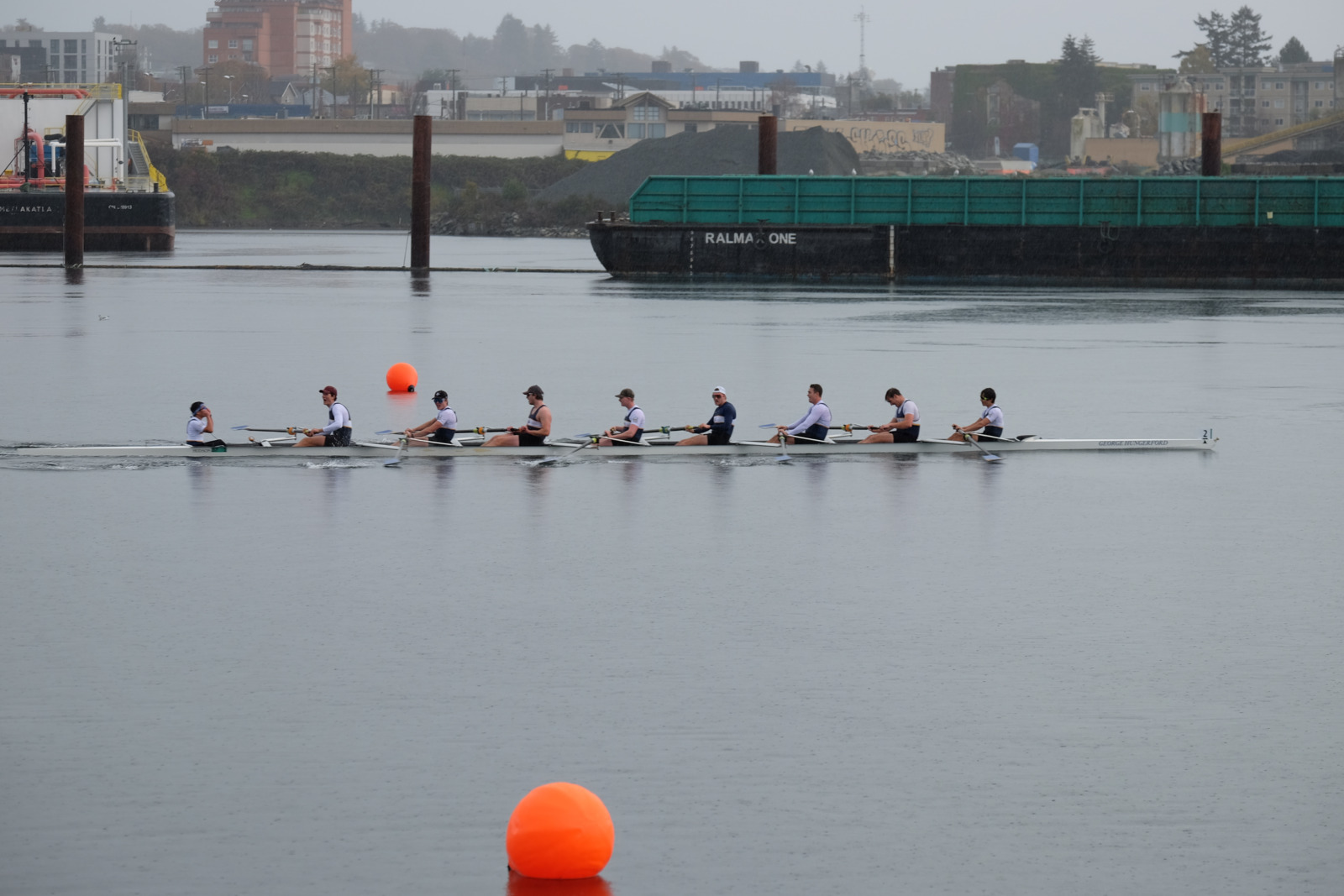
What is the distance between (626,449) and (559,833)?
1986cm

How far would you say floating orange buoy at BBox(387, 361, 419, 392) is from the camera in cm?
4175

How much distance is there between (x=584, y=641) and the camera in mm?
17516

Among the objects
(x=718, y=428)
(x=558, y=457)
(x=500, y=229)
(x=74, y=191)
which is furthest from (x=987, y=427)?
(x=500, y=229)

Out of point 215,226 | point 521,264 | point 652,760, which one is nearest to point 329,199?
point 215,226

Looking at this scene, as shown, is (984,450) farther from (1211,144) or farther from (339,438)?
(1211,144)

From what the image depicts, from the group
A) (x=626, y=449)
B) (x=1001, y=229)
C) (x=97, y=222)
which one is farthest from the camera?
(x=97, y=222)

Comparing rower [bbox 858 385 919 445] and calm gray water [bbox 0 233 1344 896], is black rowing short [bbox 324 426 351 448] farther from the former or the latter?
rower [bbox 858 385 919 445]

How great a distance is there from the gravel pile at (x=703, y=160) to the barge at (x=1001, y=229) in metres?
80.5

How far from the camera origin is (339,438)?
3052 cm

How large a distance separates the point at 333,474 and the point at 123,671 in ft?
42.8

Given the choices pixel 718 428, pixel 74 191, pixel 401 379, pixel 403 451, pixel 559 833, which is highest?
pixel 74 191

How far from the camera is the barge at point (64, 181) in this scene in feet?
366

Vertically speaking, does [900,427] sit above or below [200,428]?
above

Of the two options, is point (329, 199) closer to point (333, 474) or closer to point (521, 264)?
point (521, 264)
